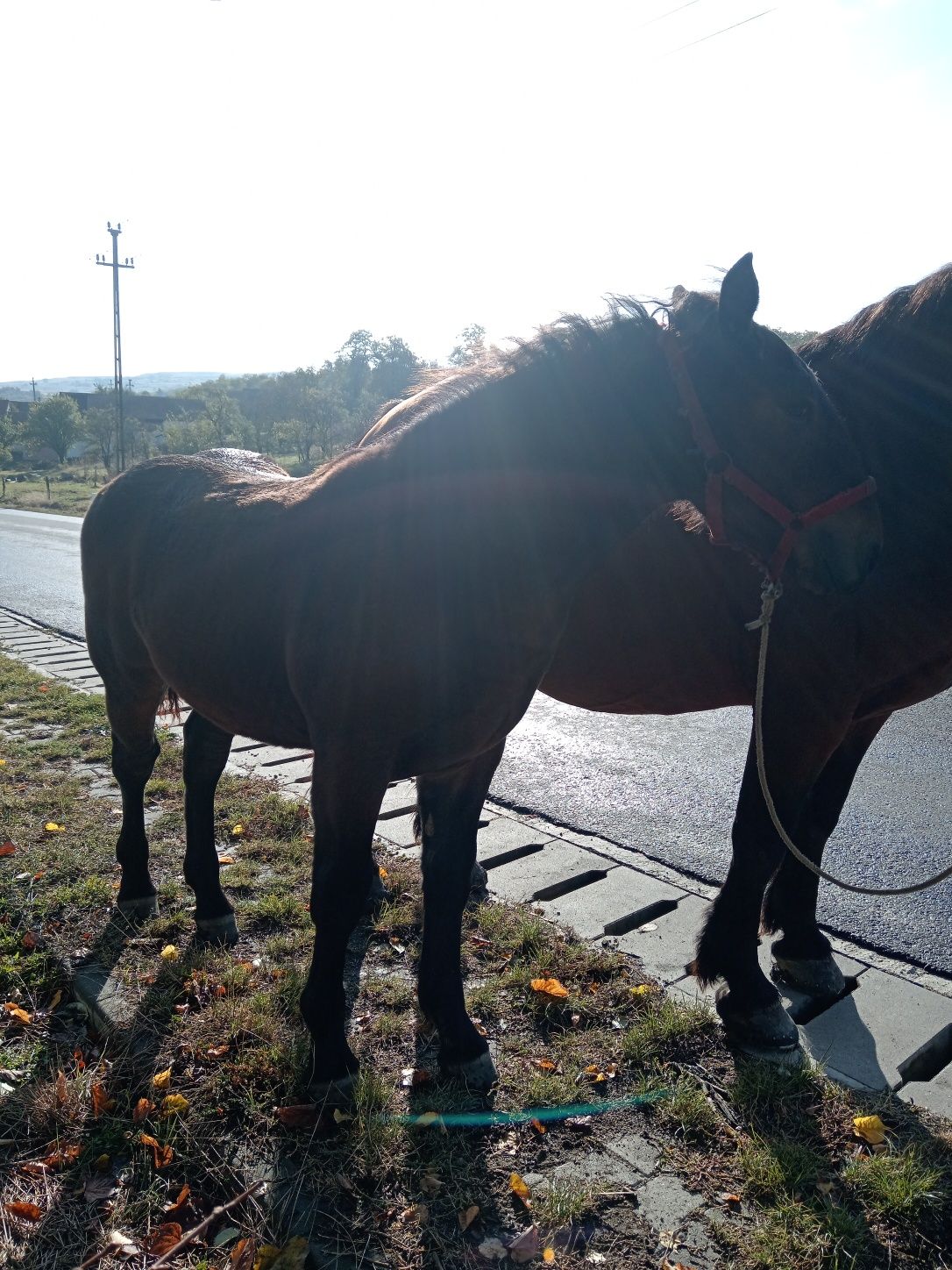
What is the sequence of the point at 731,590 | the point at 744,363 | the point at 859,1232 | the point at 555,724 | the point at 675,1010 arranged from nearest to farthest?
the point at 859,1232
the point at 744,363
the point at 675,1010
the point at 731,590
the point at 555,724

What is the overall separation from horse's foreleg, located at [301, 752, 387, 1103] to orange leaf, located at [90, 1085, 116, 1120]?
60 cm

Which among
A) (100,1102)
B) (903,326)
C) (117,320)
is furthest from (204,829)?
(117,320)

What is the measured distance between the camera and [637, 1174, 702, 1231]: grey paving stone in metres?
2.12

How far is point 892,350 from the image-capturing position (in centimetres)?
304

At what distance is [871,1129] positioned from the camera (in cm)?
235

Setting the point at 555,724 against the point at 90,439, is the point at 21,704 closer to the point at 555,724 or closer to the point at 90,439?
the point at 555,724

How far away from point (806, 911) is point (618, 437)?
6.78 feet

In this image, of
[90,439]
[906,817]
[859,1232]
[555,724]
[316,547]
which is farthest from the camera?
[90,439]

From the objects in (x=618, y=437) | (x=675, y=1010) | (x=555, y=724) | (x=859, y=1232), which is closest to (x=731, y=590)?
(x=618, y=437)

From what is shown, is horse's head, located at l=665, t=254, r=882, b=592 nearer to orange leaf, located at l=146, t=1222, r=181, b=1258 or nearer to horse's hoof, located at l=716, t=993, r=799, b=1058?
horse's hoof, located at l=716, t=993, r=799, b=1058

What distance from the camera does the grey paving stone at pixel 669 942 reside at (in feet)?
10.5

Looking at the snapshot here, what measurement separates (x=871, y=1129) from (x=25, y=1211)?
2309 mm

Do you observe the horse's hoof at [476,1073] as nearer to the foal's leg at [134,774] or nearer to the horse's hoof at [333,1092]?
the horse's hoof at [333,1092]

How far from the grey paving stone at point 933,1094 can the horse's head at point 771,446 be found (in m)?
1.59
